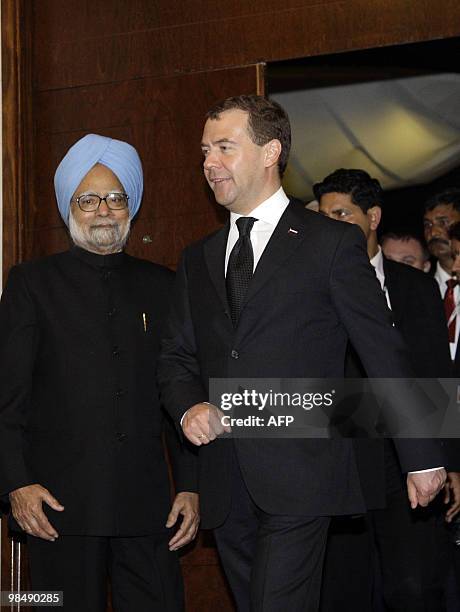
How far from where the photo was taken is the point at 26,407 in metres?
3.56

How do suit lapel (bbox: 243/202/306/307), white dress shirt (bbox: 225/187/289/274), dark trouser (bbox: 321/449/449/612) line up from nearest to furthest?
suit lapel (bbox: 243/202/306/307) → white dress shirt (bbox: 225/187/289/274) → dark trouser (bbox: 321/449/449/612)

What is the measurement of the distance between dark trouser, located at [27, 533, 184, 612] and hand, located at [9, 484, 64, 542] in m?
0.05

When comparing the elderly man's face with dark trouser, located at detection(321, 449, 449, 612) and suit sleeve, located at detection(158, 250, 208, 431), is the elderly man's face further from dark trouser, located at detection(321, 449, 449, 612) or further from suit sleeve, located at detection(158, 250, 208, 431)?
dark trouser, located at detection(321, 449, 449, 612)

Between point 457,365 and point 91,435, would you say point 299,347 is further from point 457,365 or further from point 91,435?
point 457,365

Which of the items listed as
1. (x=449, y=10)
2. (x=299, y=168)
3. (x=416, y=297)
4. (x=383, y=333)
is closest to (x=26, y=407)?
(x=383, y=333)

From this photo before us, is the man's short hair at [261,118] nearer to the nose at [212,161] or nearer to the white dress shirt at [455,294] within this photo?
the nose at [212,161]

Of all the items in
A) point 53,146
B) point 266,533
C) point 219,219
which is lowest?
point 266,533

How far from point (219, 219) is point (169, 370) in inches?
54.1

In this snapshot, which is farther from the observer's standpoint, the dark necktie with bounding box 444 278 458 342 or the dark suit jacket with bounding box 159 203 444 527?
the dark necktie with bounding box 444 278 458 342

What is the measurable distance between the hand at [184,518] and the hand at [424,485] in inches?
32.9

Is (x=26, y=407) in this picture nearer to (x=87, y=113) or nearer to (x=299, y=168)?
(x=87, y=113)

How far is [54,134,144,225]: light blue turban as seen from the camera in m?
3.86

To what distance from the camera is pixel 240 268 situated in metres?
3.29

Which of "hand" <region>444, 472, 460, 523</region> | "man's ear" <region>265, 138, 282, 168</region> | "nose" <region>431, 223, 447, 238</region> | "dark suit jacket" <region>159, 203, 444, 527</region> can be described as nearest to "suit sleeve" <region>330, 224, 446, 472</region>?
"dark suit jacket" <region>159, 203, 444, 527</region>
